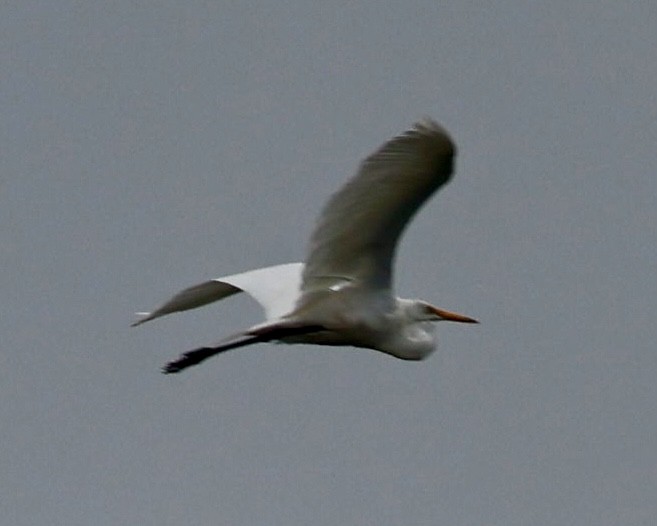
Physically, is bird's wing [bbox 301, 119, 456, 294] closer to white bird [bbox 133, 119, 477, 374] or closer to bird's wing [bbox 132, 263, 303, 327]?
white bird [bbox 133, 119, 477, 374]

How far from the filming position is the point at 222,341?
49.8ft

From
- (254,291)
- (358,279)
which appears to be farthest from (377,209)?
(254,291)

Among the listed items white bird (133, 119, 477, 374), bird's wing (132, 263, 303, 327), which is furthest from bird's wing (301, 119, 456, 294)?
bird's wing (132, 263, 303, 327)

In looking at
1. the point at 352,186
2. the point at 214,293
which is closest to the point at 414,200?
the point at 352,186

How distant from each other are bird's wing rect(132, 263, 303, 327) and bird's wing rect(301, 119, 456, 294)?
0.34 m

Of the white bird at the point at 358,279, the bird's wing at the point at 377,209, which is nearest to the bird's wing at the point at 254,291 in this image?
the white bird at the point at 358,279

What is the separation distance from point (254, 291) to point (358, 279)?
1083mm

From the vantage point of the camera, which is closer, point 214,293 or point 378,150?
point 378,150

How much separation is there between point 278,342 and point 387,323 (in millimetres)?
881

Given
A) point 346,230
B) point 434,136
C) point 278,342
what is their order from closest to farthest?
point 434,136
point 346,230
point 278,342

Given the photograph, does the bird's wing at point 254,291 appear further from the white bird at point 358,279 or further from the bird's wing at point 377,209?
the bird's wing at point 377,209

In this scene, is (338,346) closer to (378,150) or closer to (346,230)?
(346,230)

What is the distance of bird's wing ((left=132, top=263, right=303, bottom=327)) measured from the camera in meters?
15.8

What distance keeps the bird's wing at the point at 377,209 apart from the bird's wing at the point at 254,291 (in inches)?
13.5
